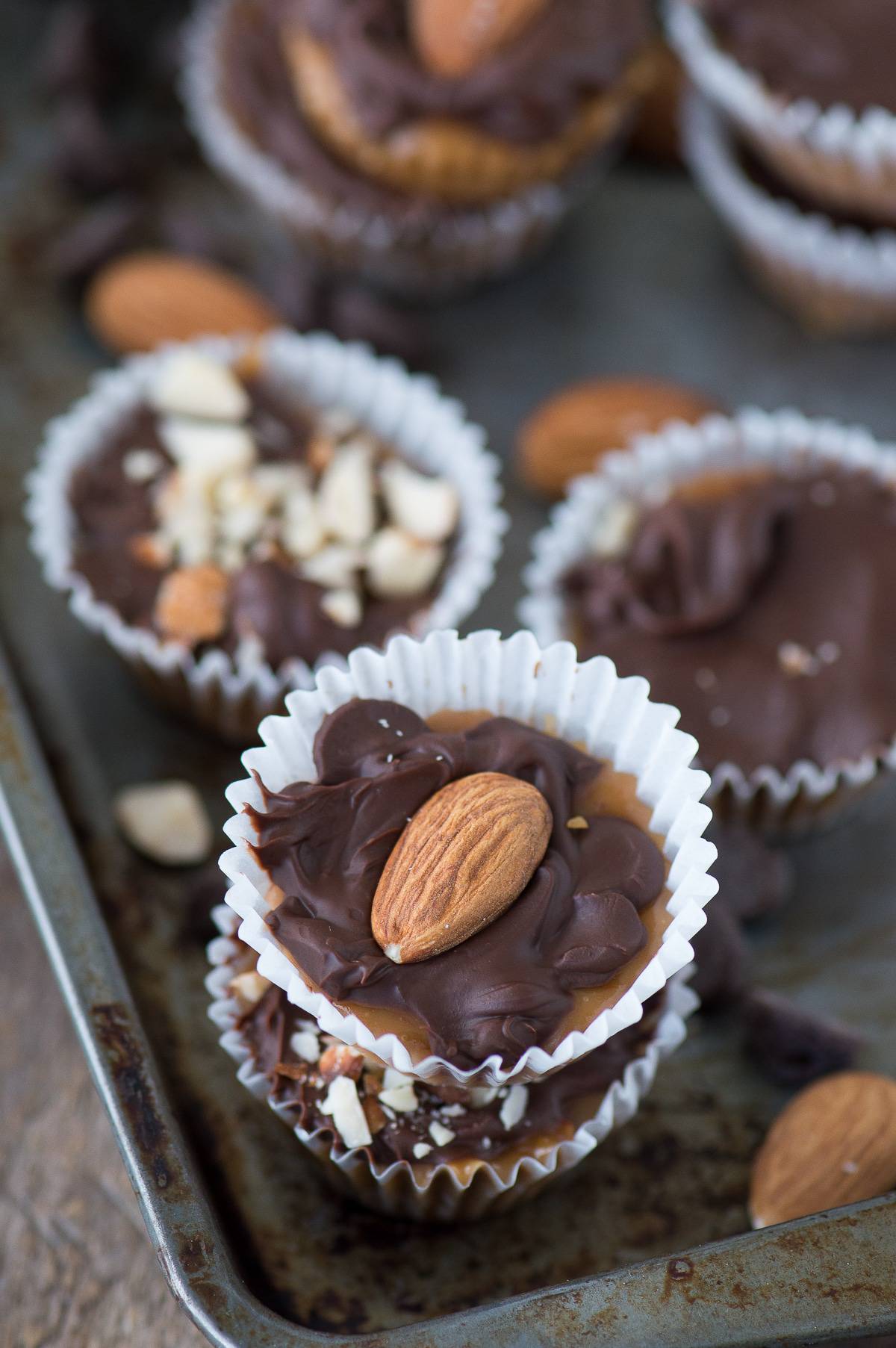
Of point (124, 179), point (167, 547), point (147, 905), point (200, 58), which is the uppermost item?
point (200, 58)

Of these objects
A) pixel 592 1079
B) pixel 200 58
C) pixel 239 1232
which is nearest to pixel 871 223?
pixel 200 58

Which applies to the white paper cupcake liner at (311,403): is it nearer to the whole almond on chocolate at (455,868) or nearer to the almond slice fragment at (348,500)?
the almond slice fragment at (348,500)

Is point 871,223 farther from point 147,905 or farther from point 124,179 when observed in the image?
point 147,905

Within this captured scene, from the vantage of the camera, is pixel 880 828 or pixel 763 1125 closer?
pixel 763 1125

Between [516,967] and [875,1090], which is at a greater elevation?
[516,967]

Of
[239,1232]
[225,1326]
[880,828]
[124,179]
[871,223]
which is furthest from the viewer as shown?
[124,179]

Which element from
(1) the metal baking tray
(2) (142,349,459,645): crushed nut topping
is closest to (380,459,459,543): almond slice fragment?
(2) (142,349,459,645): crushed nut topping

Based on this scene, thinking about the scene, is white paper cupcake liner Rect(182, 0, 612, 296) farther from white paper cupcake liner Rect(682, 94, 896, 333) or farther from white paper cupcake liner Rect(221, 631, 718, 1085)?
white paper cupcake liner Rect(221, 631, 718, 1085)
